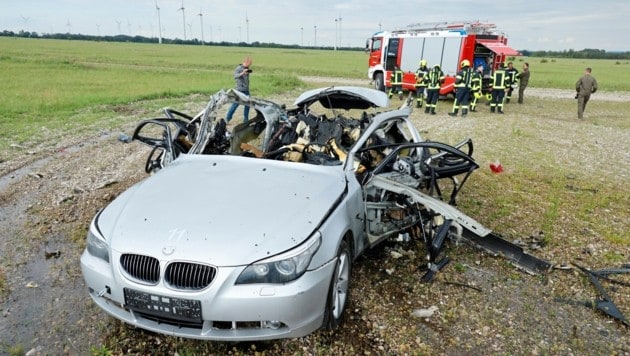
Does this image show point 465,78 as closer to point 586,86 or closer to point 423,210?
point 586,86

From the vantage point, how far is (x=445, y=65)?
1734 cm

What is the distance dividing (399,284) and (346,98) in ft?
7.39

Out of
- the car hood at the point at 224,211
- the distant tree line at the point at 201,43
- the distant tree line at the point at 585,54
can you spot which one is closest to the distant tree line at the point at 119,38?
the distant tree line at the point at 201,43

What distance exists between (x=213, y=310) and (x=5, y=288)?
92.5 inches

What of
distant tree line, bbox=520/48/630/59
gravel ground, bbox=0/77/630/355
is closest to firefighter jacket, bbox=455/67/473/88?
gravel ground, bbox=0/77/630/355

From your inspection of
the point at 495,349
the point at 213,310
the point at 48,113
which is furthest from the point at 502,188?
the point at 48,113

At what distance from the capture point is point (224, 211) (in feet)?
9.68

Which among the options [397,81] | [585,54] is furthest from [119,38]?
[397,81]

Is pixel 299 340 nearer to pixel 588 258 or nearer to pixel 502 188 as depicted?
pixel 588 258

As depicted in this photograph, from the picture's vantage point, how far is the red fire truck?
1677 cm

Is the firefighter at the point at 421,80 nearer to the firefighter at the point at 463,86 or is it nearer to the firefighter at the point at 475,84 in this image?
the firefighter at the point at 463,86

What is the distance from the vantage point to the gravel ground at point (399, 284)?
311cm

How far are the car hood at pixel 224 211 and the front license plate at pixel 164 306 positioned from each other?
235mm

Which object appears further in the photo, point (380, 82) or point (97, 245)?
point (380, 82)
